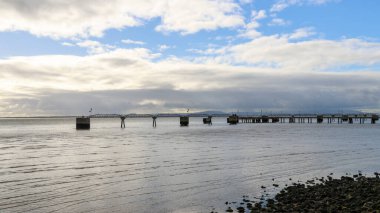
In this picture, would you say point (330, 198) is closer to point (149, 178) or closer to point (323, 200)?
point (323, 200)

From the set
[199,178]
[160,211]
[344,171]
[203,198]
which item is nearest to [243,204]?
[203,198]

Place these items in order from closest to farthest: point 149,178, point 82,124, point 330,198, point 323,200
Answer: point 323,200 < point 330,198 < point 149,178 < point 82,124

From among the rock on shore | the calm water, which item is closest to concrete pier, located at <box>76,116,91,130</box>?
the calm water

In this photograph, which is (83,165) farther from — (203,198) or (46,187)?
(203,198)

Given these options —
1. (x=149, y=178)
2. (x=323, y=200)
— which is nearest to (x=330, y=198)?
(x=323, y=200)

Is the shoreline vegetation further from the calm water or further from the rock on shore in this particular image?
the calm water

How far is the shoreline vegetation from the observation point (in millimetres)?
16781

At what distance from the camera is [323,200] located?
720 inches

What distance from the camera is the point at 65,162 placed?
37.1m

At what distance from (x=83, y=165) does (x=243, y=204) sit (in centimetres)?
1989

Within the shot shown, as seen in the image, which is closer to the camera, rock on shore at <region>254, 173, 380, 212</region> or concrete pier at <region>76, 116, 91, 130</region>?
rock on shore at <region>254, 173, 380, 212</region>

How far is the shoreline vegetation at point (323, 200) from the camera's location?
55.1ft

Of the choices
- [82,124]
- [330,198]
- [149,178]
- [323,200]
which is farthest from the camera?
[82,124]

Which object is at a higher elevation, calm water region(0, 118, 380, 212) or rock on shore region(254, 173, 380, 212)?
rock on shore region(254, 173, 380, 212)
